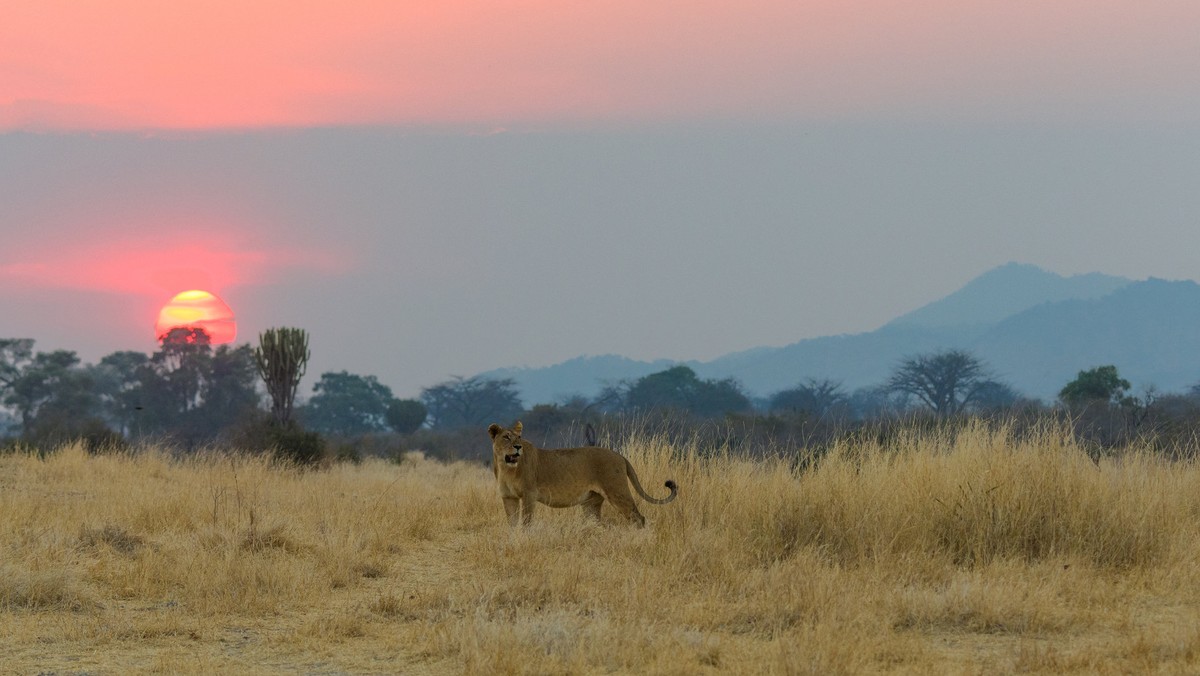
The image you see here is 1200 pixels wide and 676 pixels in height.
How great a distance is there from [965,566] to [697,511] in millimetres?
2321

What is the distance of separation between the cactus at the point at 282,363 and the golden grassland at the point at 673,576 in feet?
41.8

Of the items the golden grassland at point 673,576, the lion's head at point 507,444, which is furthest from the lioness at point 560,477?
the golden grassland at point 673,576

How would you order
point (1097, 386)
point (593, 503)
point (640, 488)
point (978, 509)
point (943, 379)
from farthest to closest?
point (943, 379)
point (1097, 386)
point (593, 503)
point (640, 488)
point (978, 509)

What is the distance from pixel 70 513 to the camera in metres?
11.2

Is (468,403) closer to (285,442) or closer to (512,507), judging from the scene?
(285,442)

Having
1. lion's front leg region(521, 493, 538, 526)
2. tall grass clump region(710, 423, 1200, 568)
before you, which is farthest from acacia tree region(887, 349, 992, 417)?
lion's front leg region(521, 493, 538, 526)

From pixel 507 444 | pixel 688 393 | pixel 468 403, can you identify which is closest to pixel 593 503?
pixel 507 444

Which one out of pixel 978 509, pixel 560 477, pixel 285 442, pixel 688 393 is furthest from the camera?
pixel 688 393

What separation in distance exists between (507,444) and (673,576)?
213cm

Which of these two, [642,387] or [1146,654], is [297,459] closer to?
[1146,654]

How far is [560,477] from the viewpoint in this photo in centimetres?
970

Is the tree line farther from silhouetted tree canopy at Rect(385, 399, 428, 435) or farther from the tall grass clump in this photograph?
the tall grass clump

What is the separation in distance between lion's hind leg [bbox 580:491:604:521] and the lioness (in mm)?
59

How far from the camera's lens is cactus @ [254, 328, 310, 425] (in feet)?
81.6
